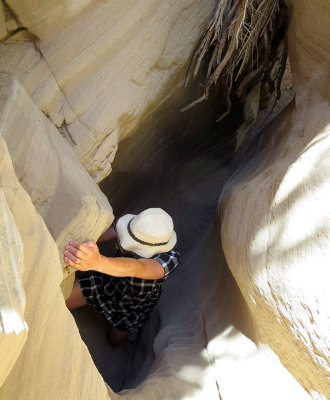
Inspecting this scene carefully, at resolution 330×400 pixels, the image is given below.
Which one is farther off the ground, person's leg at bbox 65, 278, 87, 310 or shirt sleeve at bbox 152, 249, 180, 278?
shirt sleeve at bbox 152, 249, 180, 278

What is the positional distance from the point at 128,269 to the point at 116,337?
737 millimetres

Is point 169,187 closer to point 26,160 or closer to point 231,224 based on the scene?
point 231,224

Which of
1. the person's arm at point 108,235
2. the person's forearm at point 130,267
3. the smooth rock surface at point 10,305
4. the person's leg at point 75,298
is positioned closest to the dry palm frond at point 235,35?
the person's arm at point 108,235

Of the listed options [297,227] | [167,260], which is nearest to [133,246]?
[167,260]

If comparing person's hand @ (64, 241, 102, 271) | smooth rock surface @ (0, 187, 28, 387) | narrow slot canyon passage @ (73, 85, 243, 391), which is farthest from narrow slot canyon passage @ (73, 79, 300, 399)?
smooth rock surface @ (0, 187, 28, 387)

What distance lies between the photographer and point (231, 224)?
1.82 metres

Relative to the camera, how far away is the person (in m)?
1.50

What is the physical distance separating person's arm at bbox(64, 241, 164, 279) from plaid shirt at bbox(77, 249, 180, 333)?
201mm

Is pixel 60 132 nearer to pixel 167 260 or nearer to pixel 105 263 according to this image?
pixel 105 263

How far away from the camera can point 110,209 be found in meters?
1.54

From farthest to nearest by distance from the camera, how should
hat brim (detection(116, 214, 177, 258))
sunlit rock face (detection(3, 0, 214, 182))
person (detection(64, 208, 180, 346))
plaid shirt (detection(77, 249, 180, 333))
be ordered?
plaid shirt (detection(77, 249, 180, 333)), hat brim (detection(116, 214, 177, 258)), sunlit rock face (detection(3, 0, 214, 182)), person (detection(64, 208, 180, 346))

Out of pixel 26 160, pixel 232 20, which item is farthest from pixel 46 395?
pixel 232 20

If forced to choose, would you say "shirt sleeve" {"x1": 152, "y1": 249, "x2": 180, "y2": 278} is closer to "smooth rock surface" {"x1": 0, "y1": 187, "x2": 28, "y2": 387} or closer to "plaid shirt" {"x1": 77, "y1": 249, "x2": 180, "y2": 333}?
"plaid shirt" {"x1": 77, "y1": 249, "x2": 180, "y2": 333}

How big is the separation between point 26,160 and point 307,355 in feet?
3.49
